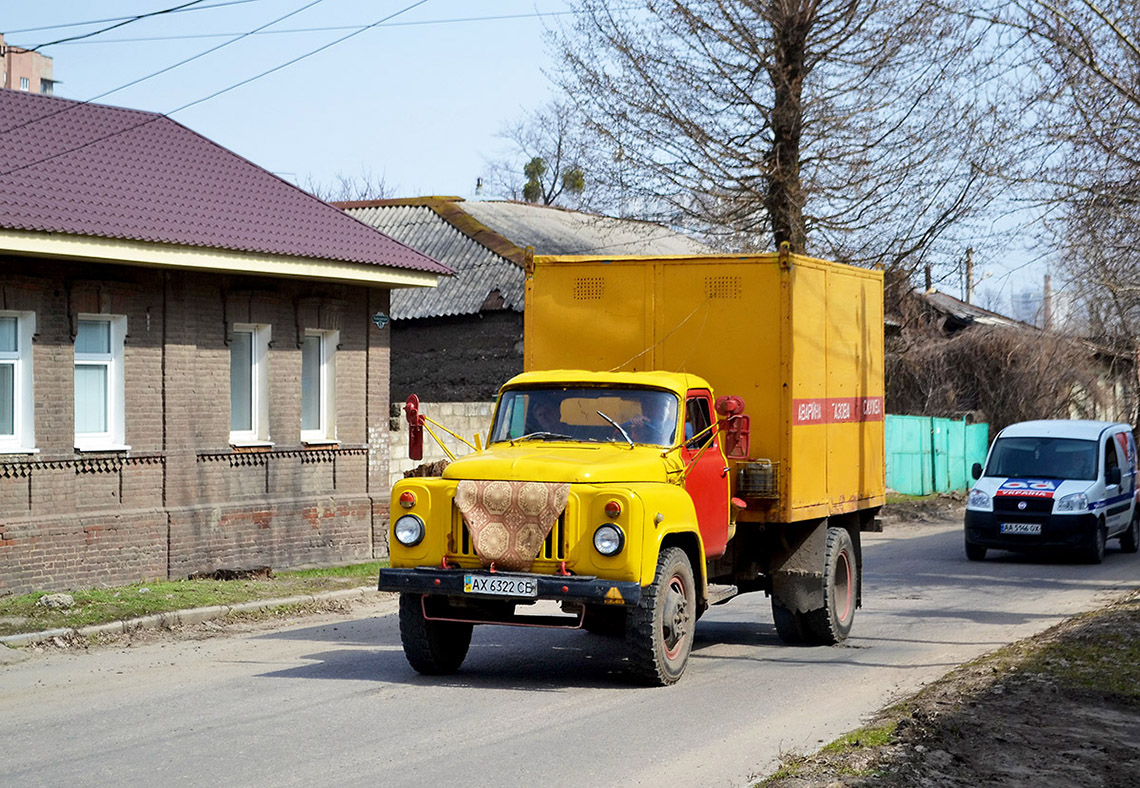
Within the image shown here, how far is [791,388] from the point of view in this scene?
11141 millimetres

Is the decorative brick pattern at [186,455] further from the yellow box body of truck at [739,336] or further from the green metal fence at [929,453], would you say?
the green metal fence at [929,453]

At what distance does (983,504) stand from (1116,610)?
6.70 m

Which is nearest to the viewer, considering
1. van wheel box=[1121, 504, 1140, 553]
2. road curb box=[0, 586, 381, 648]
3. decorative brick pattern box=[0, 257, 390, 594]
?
road curb box=[0, 586, 381, 648]

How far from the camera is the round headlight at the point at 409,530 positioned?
31.6ft

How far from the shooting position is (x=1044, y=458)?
20953 millimetres

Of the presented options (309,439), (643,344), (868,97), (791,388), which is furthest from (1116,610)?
(868,97)

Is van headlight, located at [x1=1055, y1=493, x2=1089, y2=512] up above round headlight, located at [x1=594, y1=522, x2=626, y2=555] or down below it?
below

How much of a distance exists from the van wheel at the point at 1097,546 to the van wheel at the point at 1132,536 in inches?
61.4

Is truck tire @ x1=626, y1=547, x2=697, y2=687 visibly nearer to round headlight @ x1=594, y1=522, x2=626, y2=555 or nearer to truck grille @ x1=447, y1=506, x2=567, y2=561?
round headlight @ x1=594, y1=522, x2=626, y2=555

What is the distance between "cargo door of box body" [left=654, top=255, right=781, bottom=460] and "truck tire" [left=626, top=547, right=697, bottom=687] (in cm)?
193

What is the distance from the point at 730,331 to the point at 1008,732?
4.50 m

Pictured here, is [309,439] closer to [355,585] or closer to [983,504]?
[355,585]

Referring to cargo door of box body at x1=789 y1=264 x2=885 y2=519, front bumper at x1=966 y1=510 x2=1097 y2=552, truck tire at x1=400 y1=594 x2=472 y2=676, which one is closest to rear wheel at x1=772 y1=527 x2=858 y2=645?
cargo door of box body at x1=789 y1=264 x2=885 y2=519

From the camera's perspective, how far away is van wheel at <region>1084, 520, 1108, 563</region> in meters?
19.7
